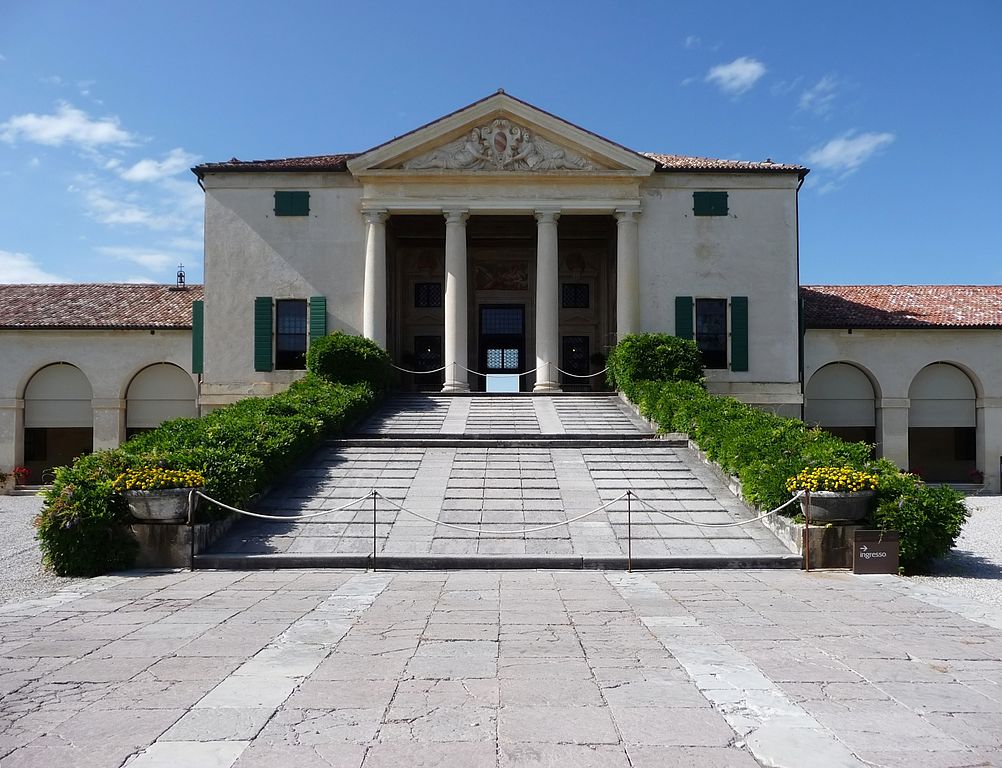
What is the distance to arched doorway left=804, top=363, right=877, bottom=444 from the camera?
26.7 m

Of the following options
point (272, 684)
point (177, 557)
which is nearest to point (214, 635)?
point (272, 684)

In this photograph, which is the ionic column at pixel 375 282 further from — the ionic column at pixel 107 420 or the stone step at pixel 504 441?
the ionic column at pixel 107 420

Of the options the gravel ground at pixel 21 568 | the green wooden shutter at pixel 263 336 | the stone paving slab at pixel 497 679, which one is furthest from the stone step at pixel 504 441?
the stone paving slab at pixel 497 679

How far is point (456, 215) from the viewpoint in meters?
23.8

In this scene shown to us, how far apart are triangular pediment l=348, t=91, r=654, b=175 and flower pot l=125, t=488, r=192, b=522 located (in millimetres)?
15542

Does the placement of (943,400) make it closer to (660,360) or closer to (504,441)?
(660,360)

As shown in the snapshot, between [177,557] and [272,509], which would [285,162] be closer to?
[272,509]

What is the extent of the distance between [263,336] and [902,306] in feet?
72.8

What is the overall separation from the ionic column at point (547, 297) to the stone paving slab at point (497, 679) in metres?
15.4

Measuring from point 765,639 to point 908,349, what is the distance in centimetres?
2341

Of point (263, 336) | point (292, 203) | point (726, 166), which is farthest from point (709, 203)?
point (263, 336)

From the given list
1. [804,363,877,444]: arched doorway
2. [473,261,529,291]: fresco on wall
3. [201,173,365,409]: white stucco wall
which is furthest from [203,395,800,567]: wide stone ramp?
[804,363,877,444]: arched doorway

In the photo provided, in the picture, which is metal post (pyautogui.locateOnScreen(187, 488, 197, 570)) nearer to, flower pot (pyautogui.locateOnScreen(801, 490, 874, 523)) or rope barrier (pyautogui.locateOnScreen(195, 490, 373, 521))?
rope barrier (pyautogui.locateOnScreen(195, 490, 373, 521))

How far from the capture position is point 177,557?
32.9 ft
